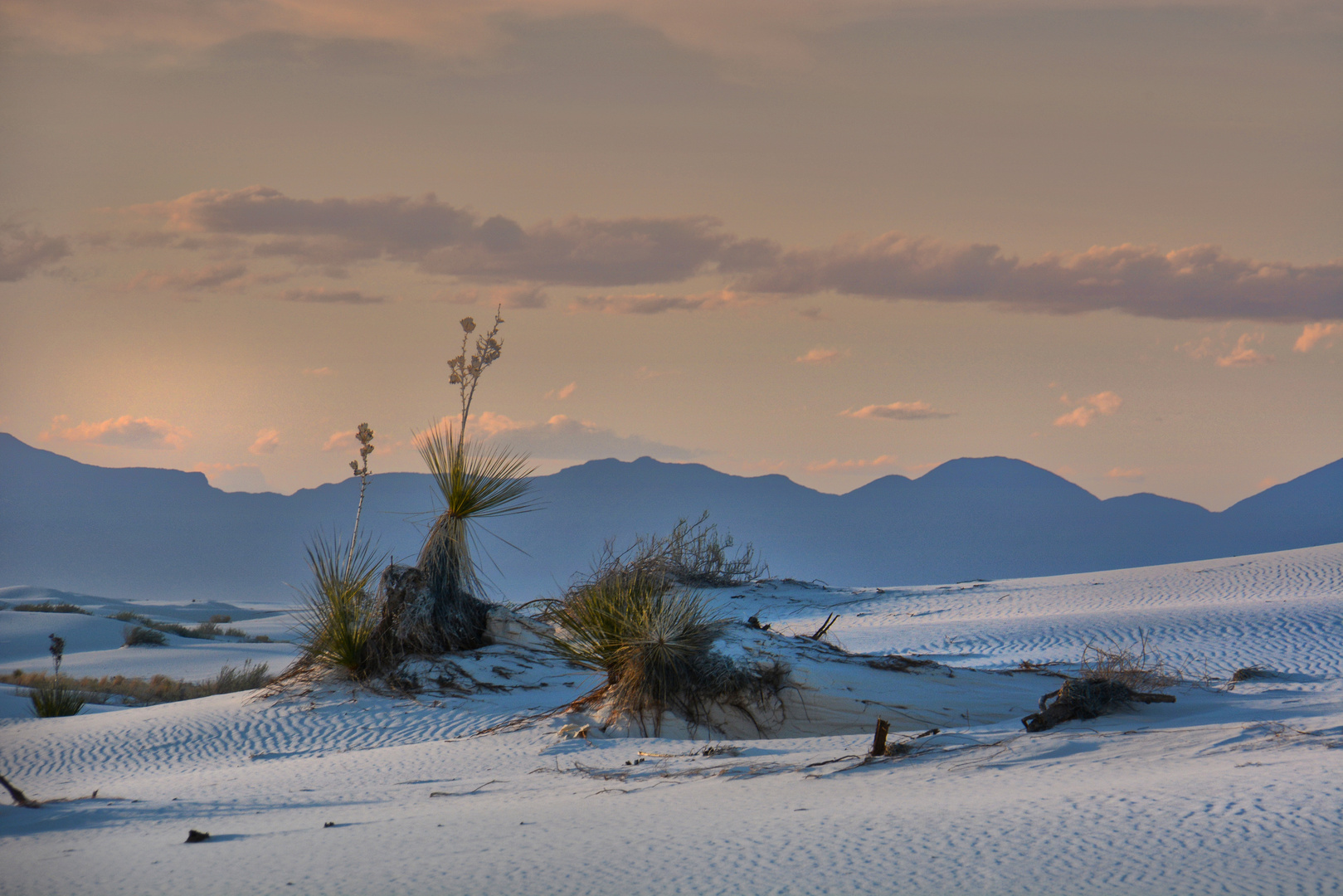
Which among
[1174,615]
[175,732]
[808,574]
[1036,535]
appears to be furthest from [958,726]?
[1036,535]

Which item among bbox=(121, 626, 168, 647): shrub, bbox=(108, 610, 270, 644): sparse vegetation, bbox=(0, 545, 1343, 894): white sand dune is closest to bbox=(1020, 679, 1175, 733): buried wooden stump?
bbox=(0, 545, 1343, 894): white sand dune

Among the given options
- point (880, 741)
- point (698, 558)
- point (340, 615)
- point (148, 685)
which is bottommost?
point (148, 685)

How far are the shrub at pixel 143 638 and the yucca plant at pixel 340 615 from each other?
1445 centimetres

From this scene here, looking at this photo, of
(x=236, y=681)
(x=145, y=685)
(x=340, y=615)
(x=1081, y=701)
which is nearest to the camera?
(x=1081, y=701)

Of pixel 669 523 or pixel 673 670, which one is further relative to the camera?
pixel 669 523

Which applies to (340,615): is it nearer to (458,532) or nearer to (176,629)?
(458,532)

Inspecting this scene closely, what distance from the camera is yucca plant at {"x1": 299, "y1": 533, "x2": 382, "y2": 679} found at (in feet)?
36.0

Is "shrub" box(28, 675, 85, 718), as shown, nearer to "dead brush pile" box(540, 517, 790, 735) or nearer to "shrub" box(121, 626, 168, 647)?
"dead brush pile" box(540, 517, 790, 735)

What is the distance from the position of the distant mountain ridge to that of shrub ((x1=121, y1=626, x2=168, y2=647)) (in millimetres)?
70350

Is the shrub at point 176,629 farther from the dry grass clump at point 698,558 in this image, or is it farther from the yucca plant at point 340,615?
the yucca plant at point 340,615

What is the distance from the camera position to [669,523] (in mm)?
111500

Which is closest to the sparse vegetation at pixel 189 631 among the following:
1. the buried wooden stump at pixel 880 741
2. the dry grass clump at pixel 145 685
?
the dry grass clump at pixel 145 685

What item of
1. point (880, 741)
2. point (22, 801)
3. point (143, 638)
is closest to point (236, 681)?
point (22, 801)

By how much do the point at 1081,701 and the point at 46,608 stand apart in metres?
33.0
